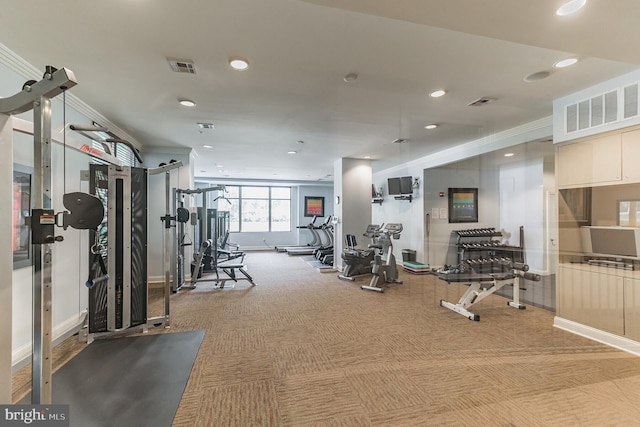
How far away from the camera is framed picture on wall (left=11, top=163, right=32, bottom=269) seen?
2.40 m

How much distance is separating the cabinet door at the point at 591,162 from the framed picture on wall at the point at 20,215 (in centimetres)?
556

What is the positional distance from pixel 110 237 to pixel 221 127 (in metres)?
2.20

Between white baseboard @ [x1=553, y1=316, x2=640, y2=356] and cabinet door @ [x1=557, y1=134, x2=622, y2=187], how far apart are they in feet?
5.32

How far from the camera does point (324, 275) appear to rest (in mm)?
6379

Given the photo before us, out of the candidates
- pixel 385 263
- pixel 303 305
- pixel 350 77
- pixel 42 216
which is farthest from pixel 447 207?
pixel 42 216

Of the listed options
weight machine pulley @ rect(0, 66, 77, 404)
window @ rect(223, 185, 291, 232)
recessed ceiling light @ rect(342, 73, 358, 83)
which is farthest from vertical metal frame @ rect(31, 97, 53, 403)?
window @ rect(223, 185, 291, 232)

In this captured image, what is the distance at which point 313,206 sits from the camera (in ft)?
37.7

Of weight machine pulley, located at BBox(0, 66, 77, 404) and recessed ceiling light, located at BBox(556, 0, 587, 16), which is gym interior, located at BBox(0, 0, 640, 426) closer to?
weight machine pulley, located at BBox(0, 66, 77, 404)

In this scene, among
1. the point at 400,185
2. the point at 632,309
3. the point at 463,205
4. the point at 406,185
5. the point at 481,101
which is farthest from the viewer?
the point at 400,185

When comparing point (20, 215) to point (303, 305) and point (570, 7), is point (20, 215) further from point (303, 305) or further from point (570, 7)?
point (570, 7)

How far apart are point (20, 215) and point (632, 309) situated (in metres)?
5.81

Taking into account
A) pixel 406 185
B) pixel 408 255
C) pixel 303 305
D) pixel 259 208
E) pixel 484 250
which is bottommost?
pixel 303 305

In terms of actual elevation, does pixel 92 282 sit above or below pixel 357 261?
above

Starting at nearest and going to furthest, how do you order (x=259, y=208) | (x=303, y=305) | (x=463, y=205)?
1. (x=303, y=305)
2. (x=463, y=205)
3. (x=259, y=208)
